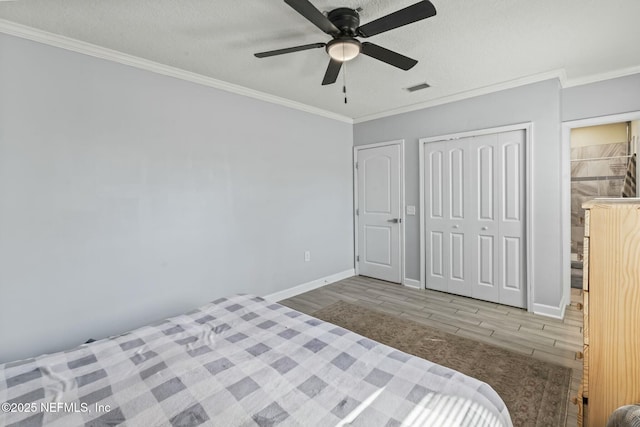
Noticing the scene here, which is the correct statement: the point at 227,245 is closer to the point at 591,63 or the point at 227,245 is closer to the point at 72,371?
the point at 72,371

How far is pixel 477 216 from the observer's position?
11.8 ft

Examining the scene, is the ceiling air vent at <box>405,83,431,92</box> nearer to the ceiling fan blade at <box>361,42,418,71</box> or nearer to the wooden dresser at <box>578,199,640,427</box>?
the ceiling fan blade at <box>361,42,418,71</box>

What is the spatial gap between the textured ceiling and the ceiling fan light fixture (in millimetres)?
221

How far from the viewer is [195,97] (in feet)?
9.69

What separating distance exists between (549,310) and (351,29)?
3404mm

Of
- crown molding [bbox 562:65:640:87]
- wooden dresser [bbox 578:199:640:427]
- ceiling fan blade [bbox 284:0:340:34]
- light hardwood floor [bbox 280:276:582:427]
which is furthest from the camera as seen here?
crown molding [bbox 562:65:640:87]

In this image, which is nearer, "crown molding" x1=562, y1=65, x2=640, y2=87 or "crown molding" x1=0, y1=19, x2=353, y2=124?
"crown molding" x1=0, y1=19, x2=353, y2=124

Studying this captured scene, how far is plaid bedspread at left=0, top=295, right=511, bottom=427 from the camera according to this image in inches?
38.9

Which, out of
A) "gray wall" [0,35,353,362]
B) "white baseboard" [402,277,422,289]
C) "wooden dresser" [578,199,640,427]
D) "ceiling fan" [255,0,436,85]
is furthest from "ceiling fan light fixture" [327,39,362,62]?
"white baseboard" [402,277,422,289]

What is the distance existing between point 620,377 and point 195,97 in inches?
139

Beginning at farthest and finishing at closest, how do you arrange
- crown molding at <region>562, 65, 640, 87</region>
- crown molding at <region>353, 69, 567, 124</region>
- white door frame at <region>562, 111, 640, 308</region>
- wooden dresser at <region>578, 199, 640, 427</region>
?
white door frame at <region>562, 111, 640, 308</region> < crown molding at <region>353, 69, 567, 124</region> < crown molding at <region>562, 65, 640, 87</region> < wooden dresser at <region>578, 199, 640, 427</region>

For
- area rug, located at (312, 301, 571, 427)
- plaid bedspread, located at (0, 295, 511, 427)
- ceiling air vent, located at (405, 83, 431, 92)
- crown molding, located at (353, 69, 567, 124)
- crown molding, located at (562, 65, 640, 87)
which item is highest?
ceiling air vent, located at (405, 83, 431, 92)

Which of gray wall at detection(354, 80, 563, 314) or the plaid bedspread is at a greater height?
gray wall at detection(354, 80, 563, 314)

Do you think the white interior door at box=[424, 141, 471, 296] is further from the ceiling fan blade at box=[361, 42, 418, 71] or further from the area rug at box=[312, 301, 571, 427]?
the ceiling fan blade at box=[361, 42, 418, 71]
